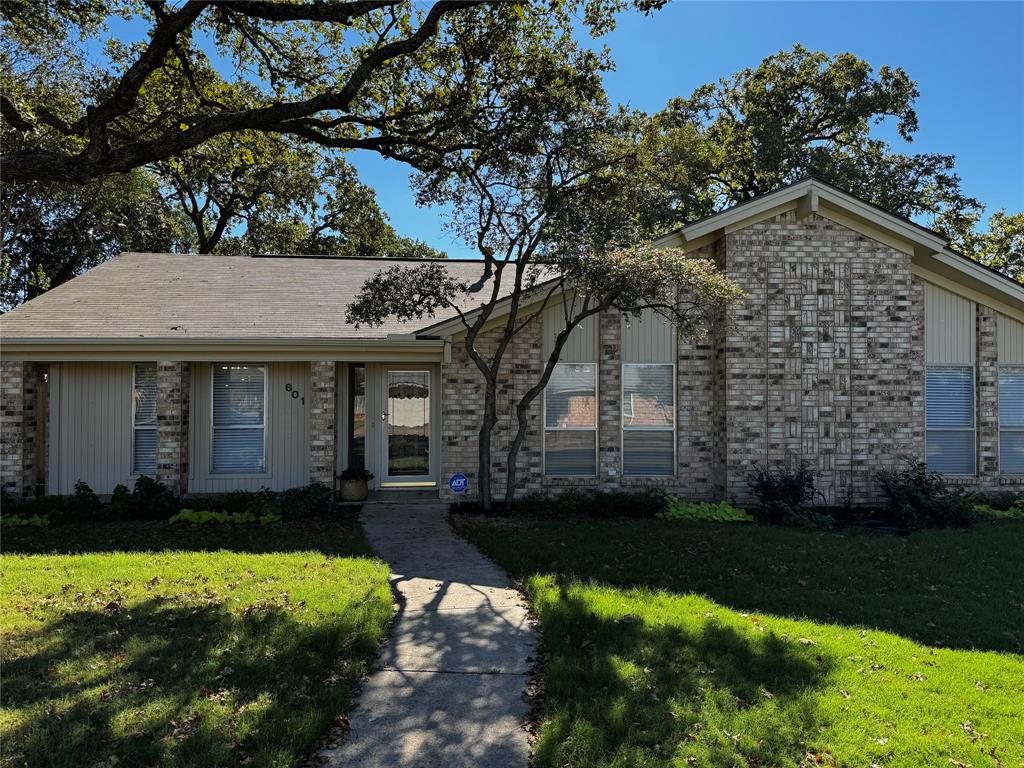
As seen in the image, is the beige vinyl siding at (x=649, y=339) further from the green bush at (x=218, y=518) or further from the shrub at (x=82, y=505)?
the shrub at (x=82, y=505)

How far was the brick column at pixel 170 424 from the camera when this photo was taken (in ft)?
32.4

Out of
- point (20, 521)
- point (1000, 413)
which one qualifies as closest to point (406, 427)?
point (20, 521)

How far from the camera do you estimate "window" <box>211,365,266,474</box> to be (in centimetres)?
1068

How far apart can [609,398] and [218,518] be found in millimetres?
6377

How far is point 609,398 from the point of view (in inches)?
405

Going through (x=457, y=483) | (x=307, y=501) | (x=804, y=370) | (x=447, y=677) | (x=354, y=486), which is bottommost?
(x=447, y=677)

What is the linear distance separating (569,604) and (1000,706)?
2.94m

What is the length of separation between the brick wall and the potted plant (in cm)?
615

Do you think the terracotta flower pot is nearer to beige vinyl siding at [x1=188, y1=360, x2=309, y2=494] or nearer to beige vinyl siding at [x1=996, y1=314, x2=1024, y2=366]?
beige vinyl siding at [x1=188, y1=360, x2=309, y2=494]

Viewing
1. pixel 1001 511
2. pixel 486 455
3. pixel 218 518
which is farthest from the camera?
pixel 1001 511

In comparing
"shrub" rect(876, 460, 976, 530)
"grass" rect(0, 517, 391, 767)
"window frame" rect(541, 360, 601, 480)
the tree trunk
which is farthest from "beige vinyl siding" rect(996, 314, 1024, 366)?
"grass" rect(0, 517, 391, 767)

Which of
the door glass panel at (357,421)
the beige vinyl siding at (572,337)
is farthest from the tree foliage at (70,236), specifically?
the beige vinyl siding at (572,337)

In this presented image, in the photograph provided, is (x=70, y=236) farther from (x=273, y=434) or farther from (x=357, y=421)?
(x=357, y=421)

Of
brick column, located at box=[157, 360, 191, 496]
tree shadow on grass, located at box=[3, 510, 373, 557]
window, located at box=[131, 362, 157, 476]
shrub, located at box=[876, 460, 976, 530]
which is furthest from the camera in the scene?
window, located at box=[131, 362, 157, 476]
